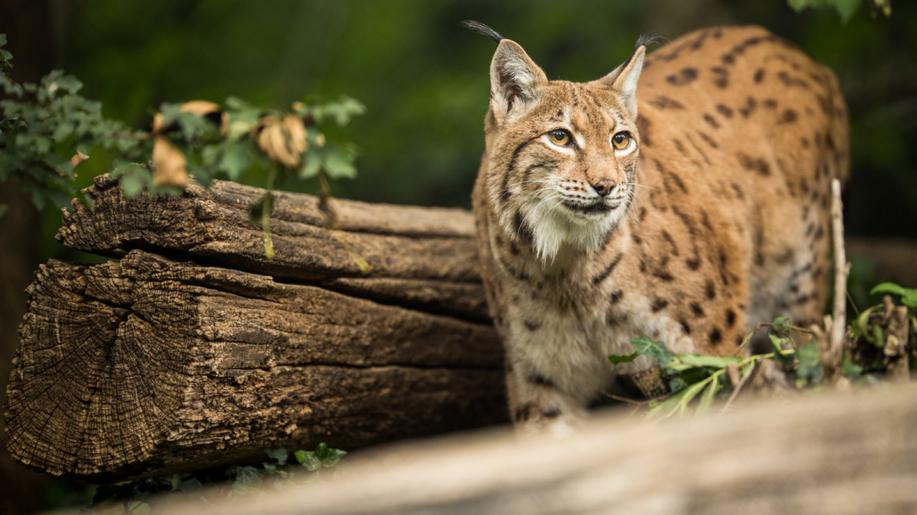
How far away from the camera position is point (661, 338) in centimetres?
515

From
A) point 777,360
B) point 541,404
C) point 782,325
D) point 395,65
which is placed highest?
point 395,65

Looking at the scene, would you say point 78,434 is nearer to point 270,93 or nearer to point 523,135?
point 523,135

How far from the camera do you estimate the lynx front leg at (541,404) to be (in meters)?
5.41

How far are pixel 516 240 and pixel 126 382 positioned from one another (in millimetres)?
2020

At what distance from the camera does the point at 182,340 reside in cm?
446

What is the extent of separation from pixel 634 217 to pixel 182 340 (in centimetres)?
239

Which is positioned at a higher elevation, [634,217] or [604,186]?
[604,186]

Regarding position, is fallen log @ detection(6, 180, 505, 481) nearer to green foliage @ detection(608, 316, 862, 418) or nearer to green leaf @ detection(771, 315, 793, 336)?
green foliage @ detection(608, 316, 862, 418)

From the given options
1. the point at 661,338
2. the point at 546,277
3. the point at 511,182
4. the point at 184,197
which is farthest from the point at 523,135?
the point at 184,197

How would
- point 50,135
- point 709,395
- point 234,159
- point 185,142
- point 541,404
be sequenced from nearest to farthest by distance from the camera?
point 234,159 < point 185,142 < point 50,135 < point 709,395 < point 541,404

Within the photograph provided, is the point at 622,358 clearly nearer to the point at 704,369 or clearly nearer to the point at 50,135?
the point at 704,369

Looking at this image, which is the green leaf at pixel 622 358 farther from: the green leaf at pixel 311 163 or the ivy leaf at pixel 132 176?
the ivy leaf at pixel 132 176

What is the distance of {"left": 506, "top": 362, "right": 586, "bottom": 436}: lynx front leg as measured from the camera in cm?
541

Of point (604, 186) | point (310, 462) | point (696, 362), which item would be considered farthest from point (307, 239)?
point (696, 362)
